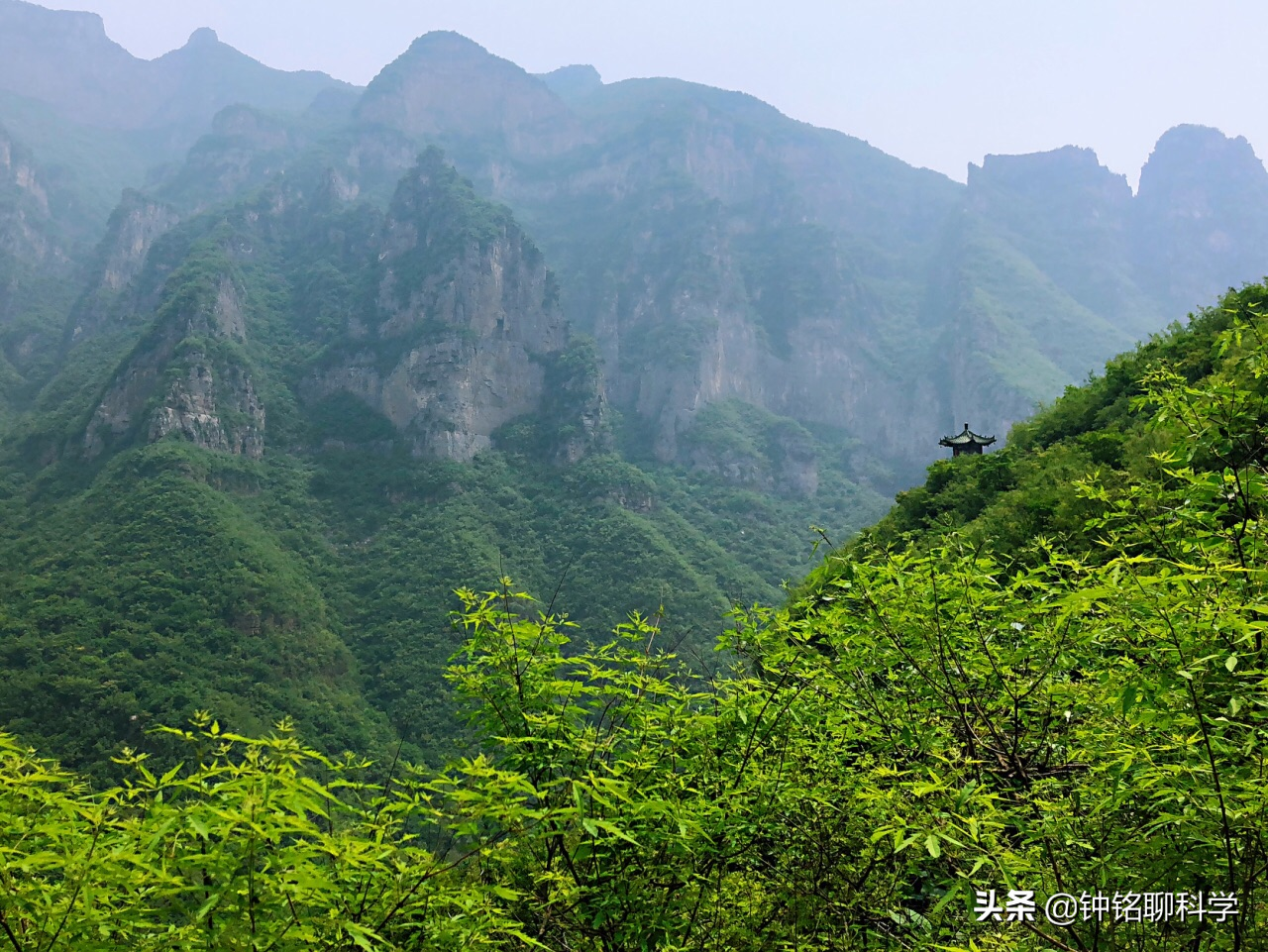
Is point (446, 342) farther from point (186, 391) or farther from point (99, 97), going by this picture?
point (99, 97)

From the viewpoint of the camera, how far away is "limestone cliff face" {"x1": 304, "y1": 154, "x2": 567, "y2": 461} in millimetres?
93750

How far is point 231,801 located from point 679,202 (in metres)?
159

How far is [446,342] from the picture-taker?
96188 millimetres

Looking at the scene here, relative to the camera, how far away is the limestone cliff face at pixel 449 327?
3691 inches

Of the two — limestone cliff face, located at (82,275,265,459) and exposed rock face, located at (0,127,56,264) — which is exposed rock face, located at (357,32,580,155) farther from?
limestone cliff face, located at (82,275,265,459)

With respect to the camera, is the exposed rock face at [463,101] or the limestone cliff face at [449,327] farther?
the exposed rock face at [463,101]

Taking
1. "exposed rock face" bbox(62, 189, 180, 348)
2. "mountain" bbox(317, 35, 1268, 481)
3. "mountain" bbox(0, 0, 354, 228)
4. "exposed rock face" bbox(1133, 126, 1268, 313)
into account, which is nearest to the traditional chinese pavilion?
"mountain" bbox(317, 35, 1268, 481)

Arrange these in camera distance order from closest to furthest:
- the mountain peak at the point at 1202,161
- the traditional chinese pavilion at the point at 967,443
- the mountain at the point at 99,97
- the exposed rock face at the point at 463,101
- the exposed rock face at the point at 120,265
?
1. the traditional chinese pavilion at the point at 967,443
2. the exposed rock face at the point at 120,265
3. the mountain at the point at 99,97
4. the exposed rock face at the point at 463,101
5. the mountain peak at the point at 1202,161

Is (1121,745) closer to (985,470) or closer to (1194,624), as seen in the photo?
(1194,624)

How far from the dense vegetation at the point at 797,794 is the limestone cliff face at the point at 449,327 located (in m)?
88.3

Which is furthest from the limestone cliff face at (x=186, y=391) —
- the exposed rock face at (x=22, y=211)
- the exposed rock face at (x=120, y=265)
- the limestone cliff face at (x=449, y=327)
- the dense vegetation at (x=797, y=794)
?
the dense vegetation at (x=797, y=794)

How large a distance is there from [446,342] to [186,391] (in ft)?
101
